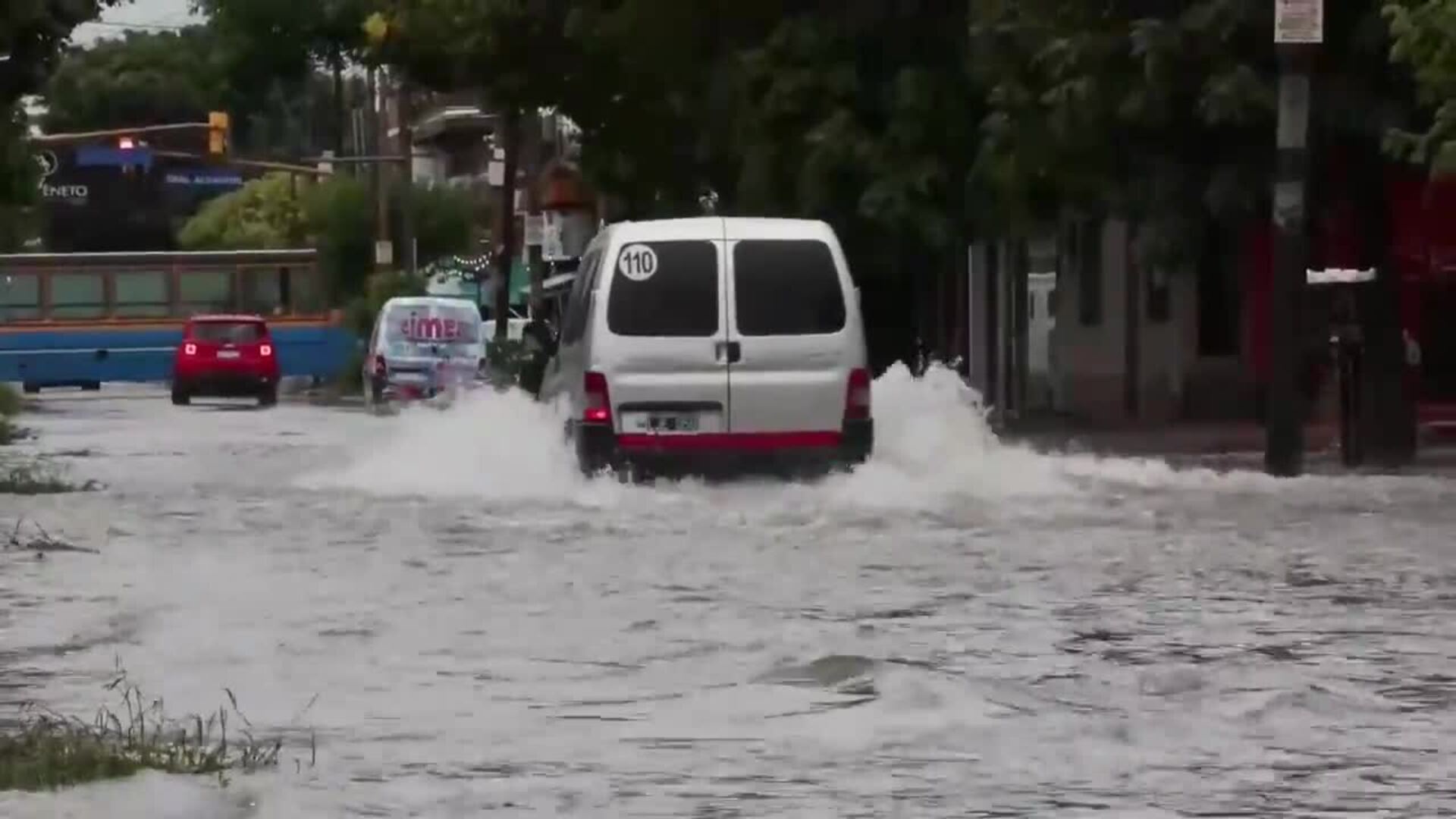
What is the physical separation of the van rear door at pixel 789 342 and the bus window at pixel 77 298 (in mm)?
43346

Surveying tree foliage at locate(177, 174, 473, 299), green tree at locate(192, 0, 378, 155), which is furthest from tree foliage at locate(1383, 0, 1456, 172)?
green tree at locate(192, 0, 378, 155)

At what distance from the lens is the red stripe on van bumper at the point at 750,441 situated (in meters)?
22.6

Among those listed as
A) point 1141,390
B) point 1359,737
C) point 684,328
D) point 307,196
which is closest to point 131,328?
point 307,196

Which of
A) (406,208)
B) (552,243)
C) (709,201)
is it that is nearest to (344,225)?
(406,208)

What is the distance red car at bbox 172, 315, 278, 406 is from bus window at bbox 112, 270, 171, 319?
8373 mm

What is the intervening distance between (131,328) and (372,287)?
5.83 metres

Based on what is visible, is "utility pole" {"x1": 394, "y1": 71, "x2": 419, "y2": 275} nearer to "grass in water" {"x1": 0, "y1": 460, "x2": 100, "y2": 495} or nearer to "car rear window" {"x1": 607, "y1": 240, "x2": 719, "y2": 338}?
"grass in water" {"x1": 0, "y1": 460, "x2": 100, "y2": 495}

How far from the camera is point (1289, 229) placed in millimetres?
25219

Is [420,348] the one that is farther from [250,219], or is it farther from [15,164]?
[250,219]

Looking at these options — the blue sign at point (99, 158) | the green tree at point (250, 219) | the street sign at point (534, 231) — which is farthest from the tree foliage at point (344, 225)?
the street sign at point (534, 231)

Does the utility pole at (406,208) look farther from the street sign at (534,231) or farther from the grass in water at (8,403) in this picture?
the grass in water at (8,403)

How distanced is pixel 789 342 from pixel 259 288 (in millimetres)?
43252

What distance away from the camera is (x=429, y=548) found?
19.2 meters

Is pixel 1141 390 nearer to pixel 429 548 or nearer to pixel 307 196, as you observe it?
pixel 429 548
